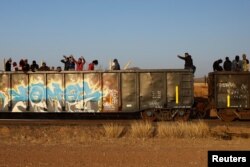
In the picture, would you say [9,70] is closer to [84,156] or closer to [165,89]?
[165,89]

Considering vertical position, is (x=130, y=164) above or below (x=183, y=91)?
below

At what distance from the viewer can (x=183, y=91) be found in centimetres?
2480

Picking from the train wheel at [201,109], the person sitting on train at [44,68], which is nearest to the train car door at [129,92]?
the train wheel at [201,109]

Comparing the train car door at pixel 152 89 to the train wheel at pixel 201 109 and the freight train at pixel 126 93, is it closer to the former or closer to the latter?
A: the freight train at pixel 126 93

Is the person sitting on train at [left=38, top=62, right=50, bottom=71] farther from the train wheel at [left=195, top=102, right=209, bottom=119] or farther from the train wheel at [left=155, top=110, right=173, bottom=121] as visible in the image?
the train wheel at [left=195, top=102, right=209, bottom=119]

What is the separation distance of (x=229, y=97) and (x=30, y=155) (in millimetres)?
13101

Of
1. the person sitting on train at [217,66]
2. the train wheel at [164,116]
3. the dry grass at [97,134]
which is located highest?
the person sitting on train at [217,66]

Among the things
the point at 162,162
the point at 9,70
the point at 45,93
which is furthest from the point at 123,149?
the point at 9,70

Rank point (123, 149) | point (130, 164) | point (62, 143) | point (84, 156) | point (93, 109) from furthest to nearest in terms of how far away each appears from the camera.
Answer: point (93, 109)
point (62, 143)
point (123, 149)
point (84, 156)
point (130, 164)

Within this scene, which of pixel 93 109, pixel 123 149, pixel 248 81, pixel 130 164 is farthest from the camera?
pixel 93 109

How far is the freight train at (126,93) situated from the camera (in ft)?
78.8

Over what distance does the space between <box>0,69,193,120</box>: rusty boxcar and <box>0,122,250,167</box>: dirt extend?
4.25 meters

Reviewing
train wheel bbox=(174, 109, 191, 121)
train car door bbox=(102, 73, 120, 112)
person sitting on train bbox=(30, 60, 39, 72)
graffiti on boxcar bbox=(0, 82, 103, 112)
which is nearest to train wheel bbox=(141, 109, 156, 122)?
train wheel bbox=(174, 109, 191, 121)

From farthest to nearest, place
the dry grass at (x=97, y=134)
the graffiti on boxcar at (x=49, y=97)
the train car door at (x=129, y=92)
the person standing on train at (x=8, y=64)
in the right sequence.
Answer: the person standing on train at (x=8, y=64) → the graffiti on boxcar at (x=49, y=97) → the train car door at (x=129, y=92) → the dry grass at (x=97, y=134)
